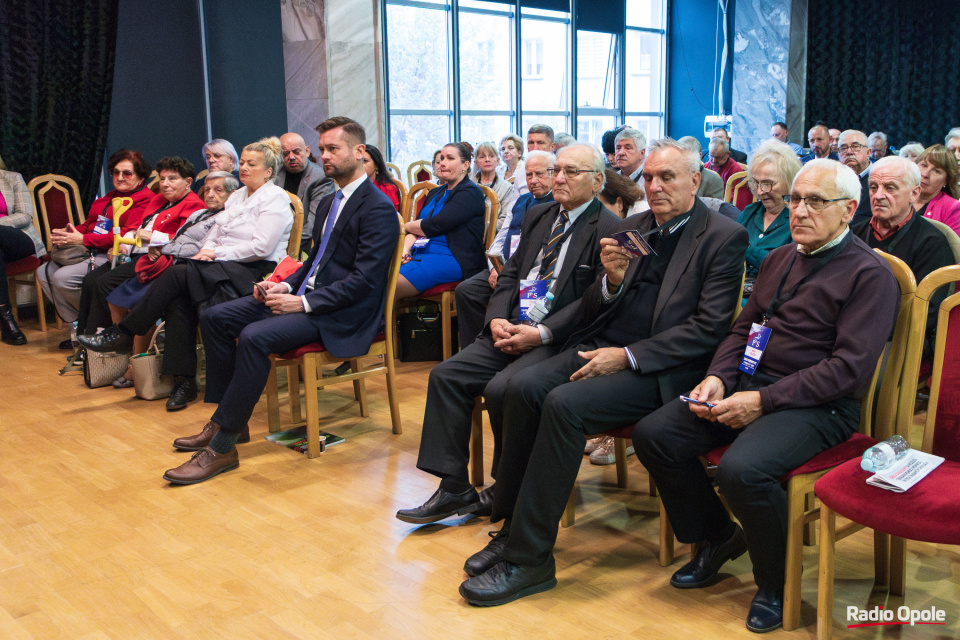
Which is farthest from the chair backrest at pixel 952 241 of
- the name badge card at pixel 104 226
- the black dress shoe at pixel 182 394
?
the name badge card at pixel 104 226

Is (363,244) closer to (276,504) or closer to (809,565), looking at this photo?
(276,504)

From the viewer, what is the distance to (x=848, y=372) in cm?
207

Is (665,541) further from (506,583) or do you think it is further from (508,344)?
(508,344)

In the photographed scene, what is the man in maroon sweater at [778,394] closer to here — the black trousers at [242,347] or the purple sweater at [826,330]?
the purple sweater at [826,330]

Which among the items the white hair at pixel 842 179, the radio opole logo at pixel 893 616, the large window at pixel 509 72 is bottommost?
the radio opole logo at pixel 893 616

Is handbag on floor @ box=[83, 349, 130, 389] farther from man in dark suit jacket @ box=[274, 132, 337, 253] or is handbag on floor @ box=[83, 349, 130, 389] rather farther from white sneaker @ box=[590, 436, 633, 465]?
white sneaker @ box=[590, 436, 633, 465]

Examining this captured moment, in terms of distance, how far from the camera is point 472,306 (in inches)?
160

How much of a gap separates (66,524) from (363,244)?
5.00 ft

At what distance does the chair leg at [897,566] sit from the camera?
88.5 inches

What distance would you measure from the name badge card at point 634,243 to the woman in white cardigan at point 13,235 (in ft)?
15.8

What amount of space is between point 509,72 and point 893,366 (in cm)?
940

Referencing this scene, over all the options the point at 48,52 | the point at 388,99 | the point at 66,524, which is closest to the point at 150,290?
the point at 66,524

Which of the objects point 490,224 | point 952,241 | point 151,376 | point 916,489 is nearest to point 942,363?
point 916,489

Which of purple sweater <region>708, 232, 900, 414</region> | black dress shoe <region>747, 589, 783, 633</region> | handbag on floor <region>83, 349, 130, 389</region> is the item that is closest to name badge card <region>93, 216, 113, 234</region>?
handbag on floor <region>83, 349, 130, 389</region>
